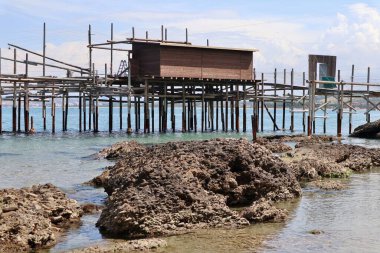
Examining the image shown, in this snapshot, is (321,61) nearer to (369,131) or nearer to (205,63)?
(369,131)

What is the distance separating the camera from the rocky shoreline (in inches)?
380

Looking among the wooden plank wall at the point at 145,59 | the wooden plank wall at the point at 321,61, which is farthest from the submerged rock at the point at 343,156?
the wooden plank wall at the point at 145,59

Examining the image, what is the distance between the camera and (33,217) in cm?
984

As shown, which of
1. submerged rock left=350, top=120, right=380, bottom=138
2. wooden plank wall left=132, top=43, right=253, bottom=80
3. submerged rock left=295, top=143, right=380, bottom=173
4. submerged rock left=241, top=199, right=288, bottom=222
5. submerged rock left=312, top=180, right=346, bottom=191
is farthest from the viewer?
wooden plank wall left=132, top=43, right=253, bottom=80

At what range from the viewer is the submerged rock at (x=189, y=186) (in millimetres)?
10141

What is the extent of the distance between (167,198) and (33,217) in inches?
87.1

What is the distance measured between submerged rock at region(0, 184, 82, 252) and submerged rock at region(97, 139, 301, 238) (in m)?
0.83

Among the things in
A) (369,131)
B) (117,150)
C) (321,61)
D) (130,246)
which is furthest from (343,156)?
(321,61)

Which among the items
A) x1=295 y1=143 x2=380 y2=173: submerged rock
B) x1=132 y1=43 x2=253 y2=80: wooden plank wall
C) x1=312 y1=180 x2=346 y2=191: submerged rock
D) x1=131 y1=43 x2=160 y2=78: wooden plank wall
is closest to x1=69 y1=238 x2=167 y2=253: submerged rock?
x1=312 y1=180 x2=346 y2=191: submerged rock

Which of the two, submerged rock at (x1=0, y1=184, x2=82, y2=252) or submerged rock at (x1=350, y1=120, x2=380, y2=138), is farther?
submerged rock at (x1=350, y1=120, x2=380, y2=138)

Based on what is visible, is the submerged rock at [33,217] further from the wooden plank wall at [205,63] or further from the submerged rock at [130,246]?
the wooden plank wall at [205,63]

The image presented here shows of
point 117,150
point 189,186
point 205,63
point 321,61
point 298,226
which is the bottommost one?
point 298,226

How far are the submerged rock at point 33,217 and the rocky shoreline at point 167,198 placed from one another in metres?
0.01

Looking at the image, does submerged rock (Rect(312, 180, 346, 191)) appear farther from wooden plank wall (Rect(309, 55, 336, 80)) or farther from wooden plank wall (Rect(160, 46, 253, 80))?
wooden plank wall (Rect(160, 46, 253, 80))
